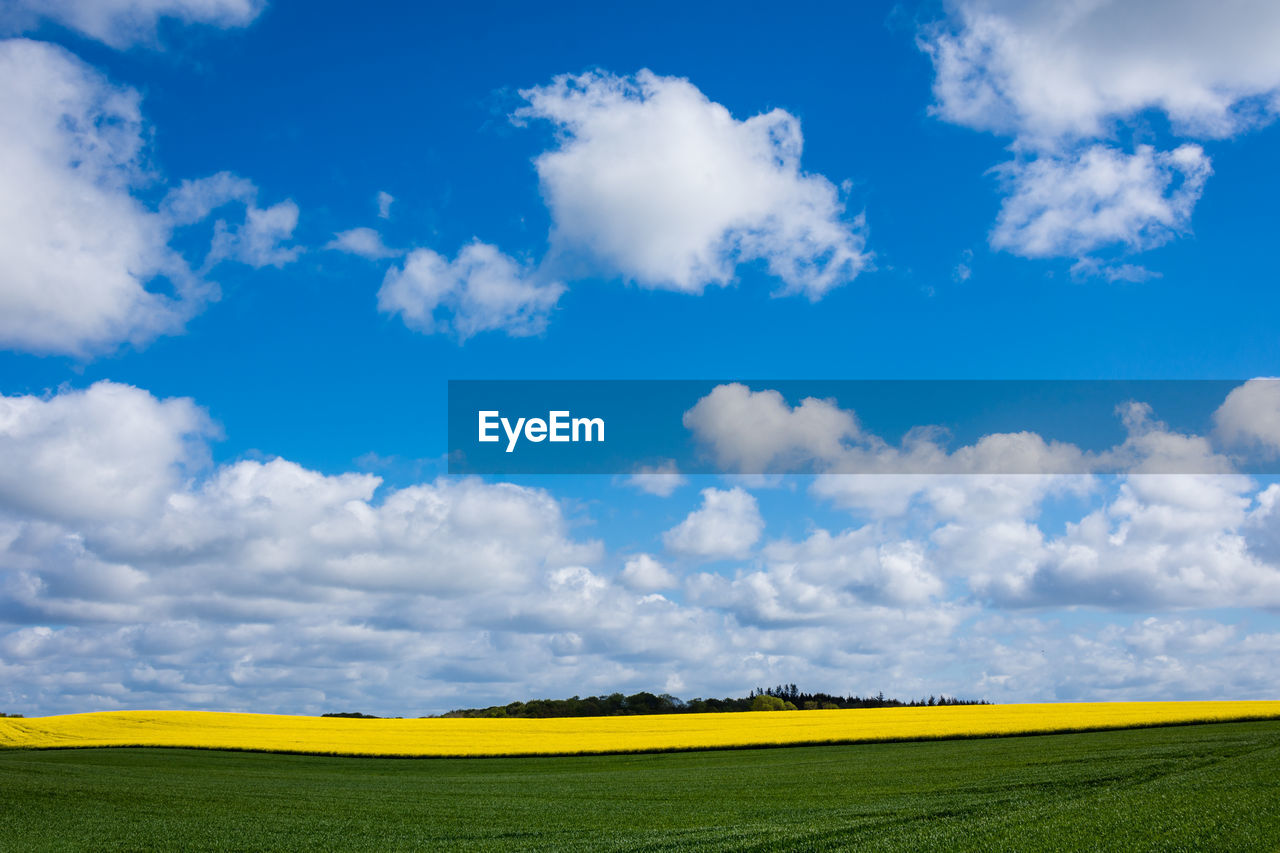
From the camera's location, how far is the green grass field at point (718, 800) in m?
15.9

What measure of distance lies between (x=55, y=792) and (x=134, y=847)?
44.3 ft

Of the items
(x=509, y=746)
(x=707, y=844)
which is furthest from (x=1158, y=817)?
(x=509, y=746)

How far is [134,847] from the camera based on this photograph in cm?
1984

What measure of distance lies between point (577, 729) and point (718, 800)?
36.0 meters

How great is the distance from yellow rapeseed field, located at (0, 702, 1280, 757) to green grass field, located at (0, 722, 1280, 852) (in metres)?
4.37

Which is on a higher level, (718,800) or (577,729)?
(718,800)

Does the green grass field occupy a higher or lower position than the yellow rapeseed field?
higher

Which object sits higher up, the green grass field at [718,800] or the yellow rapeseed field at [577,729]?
the green grass field at [718,800]

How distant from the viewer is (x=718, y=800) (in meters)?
25.6

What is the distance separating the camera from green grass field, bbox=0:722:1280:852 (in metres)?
15.9

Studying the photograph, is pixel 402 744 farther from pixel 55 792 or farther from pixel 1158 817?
pixel 1158 817

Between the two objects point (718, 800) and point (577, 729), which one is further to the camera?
point (577, 729)

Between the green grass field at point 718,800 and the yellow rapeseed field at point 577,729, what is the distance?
4369 mm

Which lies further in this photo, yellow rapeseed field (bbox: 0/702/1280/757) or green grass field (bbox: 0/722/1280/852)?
yellow rapeseed field (bbox: 0/702/1280/757)
